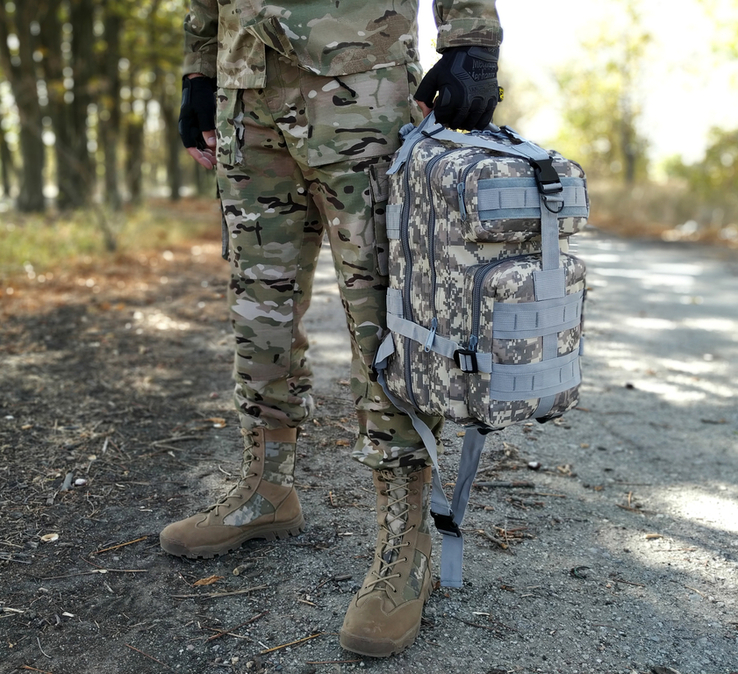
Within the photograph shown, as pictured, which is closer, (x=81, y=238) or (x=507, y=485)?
(x=507, y=485)

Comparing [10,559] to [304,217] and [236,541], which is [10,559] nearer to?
[236,541]

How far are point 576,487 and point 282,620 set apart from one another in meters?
1.37

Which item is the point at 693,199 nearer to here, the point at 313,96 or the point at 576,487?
the point at 576,487

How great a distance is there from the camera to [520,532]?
7.70 feet

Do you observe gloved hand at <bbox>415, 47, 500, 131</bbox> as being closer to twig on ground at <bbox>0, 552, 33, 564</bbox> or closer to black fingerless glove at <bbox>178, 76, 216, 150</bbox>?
black fingerless glove at <bbox>178, 76, 216, 150</bbox>

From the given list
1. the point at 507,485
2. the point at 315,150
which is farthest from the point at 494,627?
the point at 315,150

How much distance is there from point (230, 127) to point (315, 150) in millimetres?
312

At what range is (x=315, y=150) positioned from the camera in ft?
5.88

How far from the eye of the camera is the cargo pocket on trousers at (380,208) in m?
1.80

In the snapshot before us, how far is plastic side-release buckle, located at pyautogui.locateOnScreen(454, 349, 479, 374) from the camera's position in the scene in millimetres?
1570

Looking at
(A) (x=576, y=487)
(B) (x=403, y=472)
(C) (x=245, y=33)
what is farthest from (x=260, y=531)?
(C) (x=245, y=33)

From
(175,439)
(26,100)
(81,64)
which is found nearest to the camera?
(175,439)

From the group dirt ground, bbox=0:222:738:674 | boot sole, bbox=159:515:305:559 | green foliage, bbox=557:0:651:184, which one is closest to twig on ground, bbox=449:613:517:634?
dirt ground, bbox=0:222:738:674

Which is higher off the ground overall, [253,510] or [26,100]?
[26,100]
